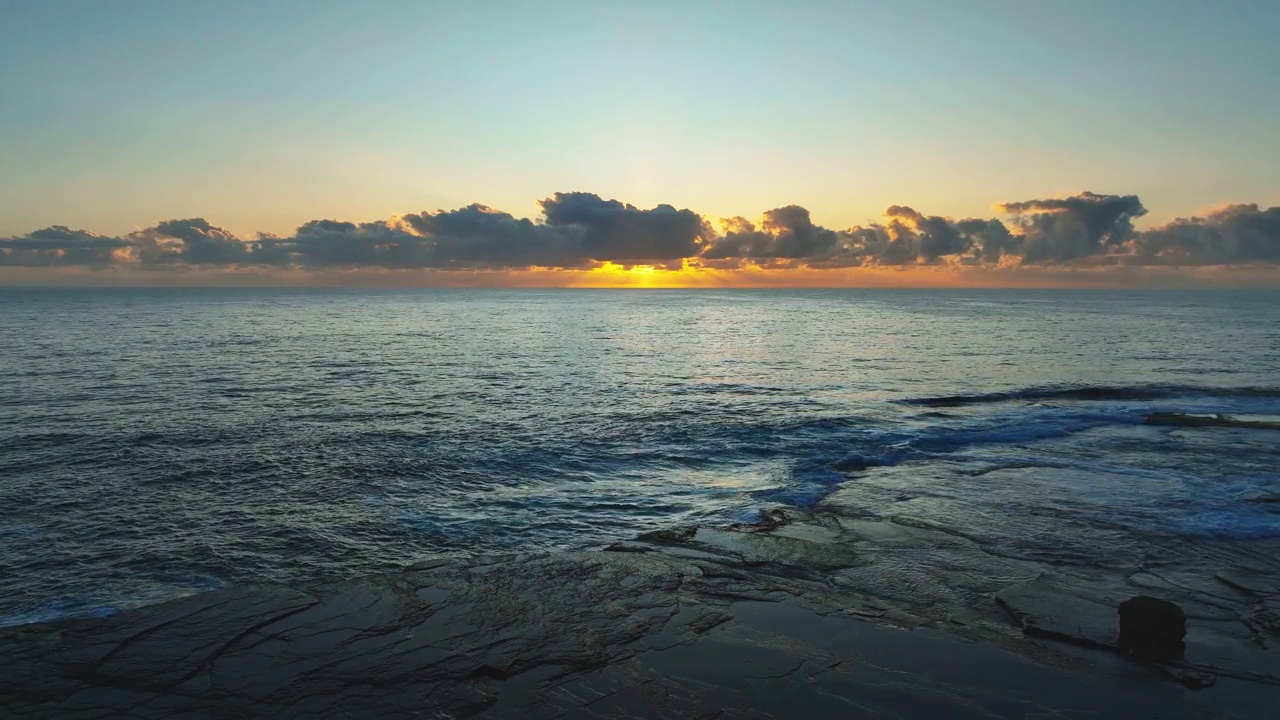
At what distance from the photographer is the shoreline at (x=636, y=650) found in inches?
436

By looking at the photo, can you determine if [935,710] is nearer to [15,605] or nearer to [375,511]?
[375,511]

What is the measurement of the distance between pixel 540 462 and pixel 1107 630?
1936 centimetres

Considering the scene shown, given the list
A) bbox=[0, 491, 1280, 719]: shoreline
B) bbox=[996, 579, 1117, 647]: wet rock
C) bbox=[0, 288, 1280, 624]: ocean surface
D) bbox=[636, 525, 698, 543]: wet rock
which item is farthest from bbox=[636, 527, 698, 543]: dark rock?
bbox=[996, 579, 1117, 647]: wet rock

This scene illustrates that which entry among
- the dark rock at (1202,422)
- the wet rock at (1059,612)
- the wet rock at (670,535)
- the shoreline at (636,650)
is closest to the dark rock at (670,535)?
the wet rock at (670,535)

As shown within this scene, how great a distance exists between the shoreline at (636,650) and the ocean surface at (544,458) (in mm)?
2273

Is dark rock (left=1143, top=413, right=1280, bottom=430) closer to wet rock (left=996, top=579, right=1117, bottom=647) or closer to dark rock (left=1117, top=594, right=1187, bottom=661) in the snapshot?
wet rock (left=996, top=579, right=1117, bottom=647)

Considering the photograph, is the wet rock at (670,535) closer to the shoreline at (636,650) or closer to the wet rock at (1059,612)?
the shoreline at (636,650)

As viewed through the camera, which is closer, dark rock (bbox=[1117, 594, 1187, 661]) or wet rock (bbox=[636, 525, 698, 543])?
dark rock (bbox=[1117, 594, 1187, 661])

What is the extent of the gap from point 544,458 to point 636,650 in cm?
1624

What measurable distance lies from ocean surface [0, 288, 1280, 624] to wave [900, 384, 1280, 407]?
0.32 meters

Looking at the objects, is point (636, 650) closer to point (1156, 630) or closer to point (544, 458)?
point (1156, 630)

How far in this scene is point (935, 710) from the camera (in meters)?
10.8

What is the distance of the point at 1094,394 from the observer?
45.3 m

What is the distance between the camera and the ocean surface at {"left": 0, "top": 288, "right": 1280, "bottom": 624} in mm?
18500
